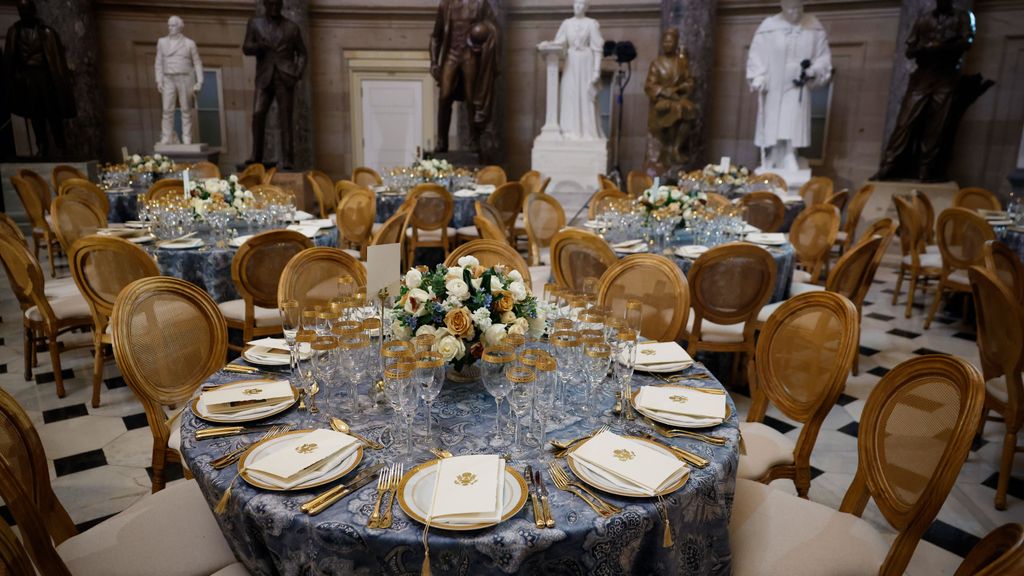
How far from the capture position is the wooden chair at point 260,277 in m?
3.20

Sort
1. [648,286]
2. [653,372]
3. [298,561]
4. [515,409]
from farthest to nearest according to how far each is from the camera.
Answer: [648,286], [653,372], [515,409], [298,561]

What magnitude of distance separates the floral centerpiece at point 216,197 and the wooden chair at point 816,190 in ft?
17.9

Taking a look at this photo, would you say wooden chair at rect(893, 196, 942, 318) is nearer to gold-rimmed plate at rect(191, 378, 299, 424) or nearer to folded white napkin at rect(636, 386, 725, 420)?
folded white napkin at rect(636, 386, 725, 420)

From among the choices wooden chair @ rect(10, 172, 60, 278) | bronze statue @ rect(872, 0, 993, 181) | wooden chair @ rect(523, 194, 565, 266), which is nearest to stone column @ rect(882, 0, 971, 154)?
bronze statue @ rect(872, 0, 993, 181)

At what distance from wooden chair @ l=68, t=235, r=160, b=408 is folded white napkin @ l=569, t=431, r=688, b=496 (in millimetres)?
2382

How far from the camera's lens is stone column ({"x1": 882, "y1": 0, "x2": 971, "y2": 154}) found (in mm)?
7914

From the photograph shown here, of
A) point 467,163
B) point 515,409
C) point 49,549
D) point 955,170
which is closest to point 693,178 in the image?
point 467,163

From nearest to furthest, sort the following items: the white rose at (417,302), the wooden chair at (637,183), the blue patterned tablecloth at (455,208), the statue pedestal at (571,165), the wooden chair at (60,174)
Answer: the white rose at (417,302)
the blue patterned tablecloth at (455,208)
the wooden chair at (60,174)
the wooden chair at (637,183)
the statue pedestal at (571,165)

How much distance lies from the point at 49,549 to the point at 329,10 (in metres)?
10.2

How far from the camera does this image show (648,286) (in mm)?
2693

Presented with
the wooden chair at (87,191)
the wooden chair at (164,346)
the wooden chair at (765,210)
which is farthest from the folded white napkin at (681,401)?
the wooden chair at (87,191)

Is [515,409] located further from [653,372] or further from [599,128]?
[599,128]

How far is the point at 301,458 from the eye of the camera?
4.52 ft

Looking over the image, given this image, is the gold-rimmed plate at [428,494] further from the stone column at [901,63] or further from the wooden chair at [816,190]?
the stone column at [901,63]
